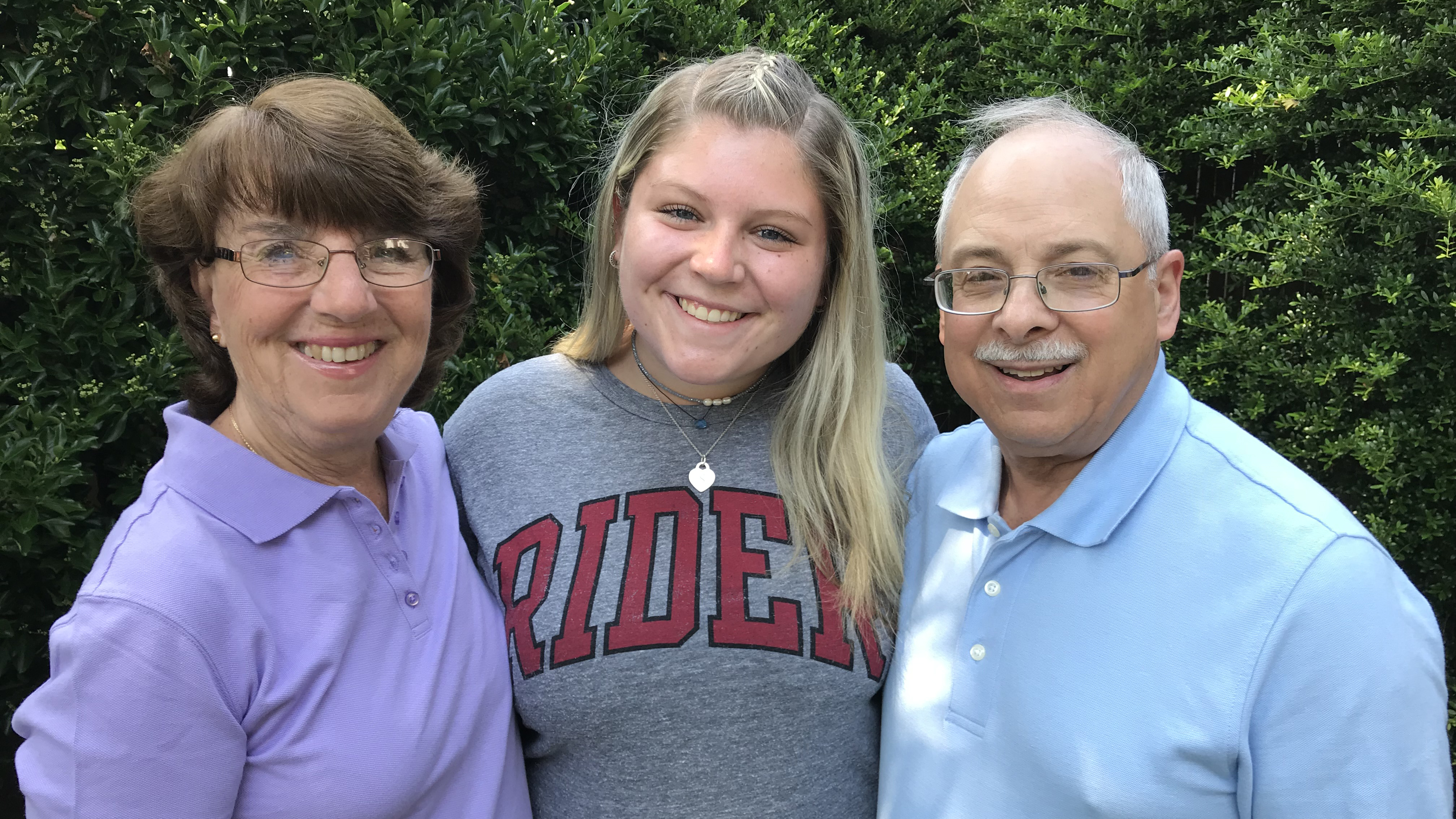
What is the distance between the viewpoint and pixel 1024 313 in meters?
1.80

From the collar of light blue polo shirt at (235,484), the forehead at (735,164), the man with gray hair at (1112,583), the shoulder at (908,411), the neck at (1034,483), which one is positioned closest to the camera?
the man with gray hair at (1112,583)

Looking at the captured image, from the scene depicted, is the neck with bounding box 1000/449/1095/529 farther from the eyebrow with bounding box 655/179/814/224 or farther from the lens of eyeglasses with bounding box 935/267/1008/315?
the eyebrow with bounding box 655/179/814/224

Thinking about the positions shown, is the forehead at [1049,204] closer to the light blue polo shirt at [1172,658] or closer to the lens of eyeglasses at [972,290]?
the lens of eyeglasses at [972,290]

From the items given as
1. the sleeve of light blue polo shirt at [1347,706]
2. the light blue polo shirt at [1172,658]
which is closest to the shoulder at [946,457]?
the light blue polo shirt at [1172,658]

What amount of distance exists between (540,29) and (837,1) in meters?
1.92

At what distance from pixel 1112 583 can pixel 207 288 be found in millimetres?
1677

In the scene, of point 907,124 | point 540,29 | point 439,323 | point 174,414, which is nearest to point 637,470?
point 439,323

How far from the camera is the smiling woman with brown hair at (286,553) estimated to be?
142 centimetres

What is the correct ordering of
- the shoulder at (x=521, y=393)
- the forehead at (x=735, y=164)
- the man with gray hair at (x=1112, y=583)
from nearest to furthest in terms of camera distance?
the man with gray hair at (x=1112, y=583) < the forehead at (x=735, y=164) < the shoulder at (x=521, y=393)

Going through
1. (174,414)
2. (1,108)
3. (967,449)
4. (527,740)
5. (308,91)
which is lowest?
(527,740)

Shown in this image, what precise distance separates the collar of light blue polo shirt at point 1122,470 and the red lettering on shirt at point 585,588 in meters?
0.87

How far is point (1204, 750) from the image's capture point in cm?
153

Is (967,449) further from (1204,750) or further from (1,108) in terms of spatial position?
(1,108)

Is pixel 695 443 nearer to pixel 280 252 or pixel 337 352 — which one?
pixel 337 352
